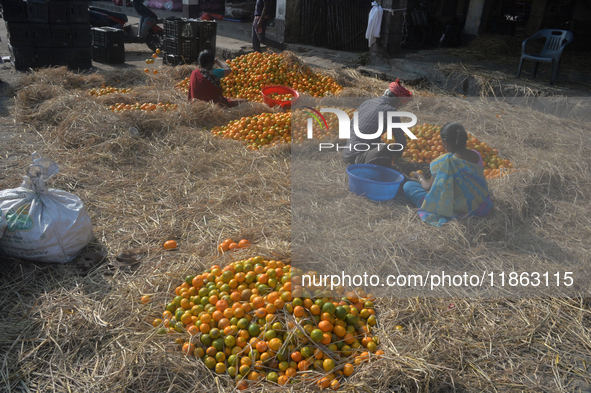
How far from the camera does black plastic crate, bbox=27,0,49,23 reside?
918cm

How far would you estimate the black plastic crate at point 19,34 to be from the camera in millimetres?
9164

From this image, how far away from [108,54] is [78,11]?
4.41 ft

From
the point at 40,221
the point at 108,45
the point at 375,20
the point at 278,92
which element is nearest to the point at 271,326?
the point at 40,221

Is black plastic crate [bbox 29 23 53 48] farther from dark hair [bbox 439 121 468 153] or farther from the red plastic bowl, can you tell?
dark hair [bbox 439 121 468 153]

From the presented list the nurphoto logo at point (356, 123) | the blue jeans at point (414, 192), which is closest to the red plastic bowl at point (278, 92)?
the nurphoto logo at point (356, 123)

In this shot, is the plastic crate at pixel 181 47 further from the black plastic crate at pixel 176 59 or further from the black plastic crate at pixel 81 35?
the black plastic crate at pixel 81 35

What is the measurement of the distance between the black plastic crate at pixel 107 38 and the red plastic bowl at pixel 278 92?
5.41m

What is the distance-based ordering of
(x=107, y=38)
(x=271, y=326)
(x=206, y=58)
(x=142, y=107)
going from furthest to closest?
1. (x=107, y=38)
2. (x=142, y=107)
3. (x=206, y=58)
4. (x=271, y=326)

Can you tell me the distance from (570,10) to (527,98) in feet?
26.4

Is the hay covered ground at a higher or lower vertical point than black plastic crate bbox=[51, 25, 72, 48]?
lower

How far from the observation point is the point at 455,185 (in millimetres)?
3953

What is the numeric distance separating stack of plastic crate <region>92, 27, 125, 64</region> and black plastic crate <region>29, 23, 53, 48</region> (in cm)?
148

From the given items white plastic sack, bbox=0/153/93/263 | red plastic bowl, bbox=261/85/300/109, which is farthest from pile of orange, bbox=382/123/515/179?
white plastic sack, bbox=0/153/93/263

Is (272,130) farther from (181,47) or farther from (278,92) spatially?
(181,47)
